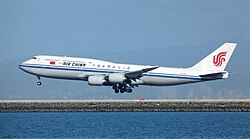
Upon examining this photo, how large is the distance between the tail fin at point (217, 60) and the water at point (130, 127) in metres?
7.08

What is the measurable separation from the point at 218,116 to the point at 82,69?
101 ft

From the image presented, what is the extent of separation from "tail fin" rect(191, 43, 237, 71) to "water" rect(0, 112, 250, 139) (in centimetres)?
708

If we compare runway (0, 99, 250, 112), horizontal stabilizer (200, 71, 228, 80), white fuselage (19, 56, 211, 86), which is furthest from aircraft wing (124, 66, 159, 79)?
runway (0, 99, 250, 112)

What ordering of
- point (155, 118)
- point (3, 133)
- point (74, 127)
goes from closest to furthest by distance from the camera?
1. point (3, 133)
2. point (74, 127)
3. point (155, 118)

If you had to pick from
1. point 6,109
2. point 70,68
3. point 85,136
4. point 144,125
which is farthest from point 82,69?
point 6,109

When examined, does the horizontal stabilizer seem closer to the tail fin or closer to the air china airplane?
the air china airplane

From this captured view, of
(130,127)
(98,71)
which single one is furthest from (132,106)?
(130,127)

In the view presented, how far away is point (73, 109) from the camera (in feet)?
426

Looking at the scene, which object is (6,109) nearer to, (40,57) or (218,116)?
(40,57)

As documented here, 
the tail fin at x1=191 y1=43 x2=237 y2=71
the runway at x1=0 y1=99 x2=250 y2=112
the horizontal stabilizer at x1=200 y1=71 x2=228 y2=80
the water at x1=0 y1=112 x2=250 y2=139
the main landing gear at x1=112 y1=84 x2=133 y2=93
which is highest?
the tail fin at x1=191 y1=43 x2=237 y2=71

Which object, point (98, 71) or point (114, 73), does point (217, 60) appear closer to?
point (114, 73)

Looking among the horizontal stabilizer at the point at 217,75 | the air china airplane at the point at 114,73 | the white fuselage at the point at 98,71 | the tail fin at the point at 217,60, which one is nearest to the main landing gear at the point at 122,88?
the air china airplane at the point at 114,73

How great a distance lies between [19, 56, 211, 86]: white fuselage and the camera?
4274 inches

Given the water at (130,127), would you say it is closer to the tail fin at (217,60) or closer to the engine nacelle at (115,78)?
the engine nacelle at (115,78)
